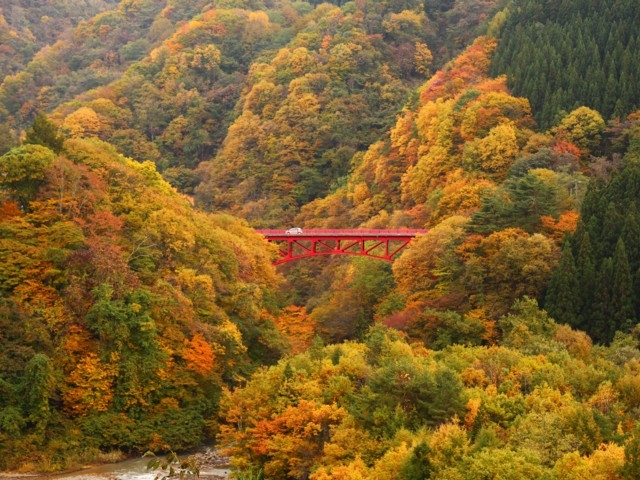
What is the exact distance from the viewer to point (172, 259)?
57625mm

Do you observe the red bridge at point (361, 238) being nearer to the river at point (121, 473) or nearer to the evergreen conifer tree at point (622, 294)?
the evergreen conifer tree at point (622, 294)

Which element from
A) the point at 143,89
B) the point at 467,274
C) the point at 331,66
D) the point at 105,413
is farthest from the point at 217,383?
the point at 143,89

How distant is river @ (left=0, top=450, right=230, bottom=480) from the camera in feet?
147

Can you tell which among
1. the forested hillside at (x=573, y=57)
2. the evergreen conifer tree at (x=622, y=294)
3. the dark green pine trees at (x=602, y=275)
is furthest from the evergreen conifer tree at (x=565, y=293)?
the forested hillside at (x=573, y=57)

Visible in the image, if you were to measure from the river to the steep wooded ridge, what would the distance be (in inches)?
43.2

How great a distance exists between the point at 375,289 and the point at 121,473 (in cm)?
2677

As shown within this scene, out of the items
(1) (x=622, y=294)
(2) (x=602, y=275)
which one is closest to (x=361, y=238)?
(2) (x=602, y=275)

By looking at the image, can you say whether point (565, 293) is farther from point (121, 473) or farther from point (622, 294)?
point (121, 473)

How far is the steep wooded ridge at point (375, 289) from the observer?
38812 mm

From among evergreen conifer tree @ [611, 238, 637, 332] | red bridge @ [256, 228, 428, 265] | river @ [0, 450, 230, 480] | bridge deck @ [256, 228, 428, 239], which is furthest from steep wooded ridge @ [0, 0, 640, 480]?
bridge deck @ [256, 228, 428, 239]

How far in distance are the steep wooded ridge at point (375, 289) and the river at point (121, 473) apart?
1097 millimetres

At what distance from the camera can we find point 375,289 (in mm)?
68625

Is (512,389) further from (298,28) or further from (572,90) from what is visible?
(298,28)

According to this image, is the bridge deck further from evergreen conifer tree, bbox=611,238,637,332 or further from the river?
the river
